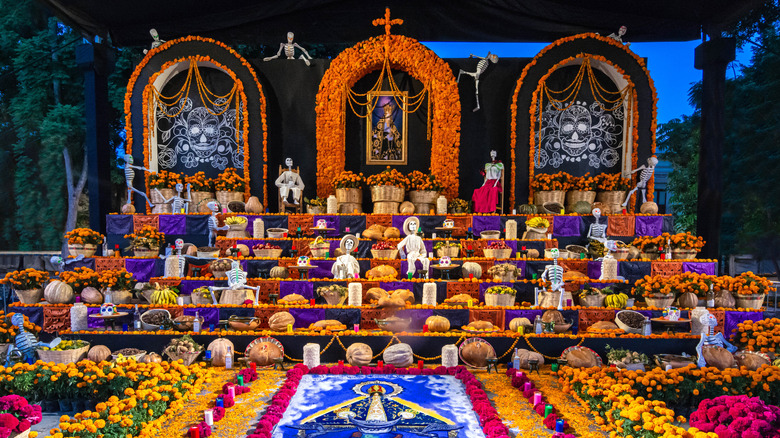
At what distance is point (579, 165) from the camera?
13.5 m

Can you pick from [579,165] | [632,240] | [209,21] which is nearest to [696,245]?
[632,240]

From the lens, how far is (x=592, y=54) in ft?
42.5

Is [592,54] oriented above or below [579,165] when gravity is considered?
above

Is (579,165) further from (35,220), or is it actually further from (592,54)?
(35,220)

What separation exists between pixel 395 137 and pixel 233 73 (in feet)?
14.9

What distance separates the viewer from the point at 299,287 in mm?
9453

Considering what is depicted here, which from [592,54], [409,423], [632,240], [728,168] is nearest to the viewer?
[409,423]

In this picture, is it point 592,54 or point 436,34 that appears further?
point 436,34

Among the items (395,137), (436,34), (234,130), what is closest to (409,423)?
(395,137)

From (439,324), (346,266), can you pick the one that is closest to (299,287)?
(346,266)

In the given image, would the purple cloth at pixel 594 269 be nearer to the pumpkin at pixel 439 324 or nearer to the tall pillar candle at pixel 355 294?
the pumpkin at pixel 439 324

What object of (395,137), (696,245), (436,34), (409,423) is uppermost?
(436,34)

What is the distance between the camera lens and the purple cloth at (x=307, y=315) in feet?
28.1

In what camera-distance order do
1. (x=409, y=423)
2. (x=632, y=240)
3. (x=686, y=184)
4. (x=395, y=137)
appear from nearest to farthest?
1. (x=409, y=423)
2. (x=632, y=240)
3. (x=395, y=137)
4. (x=686, y=184)
